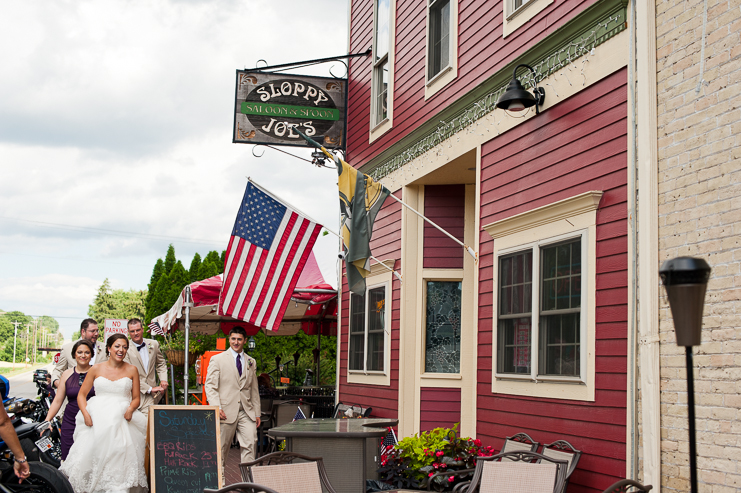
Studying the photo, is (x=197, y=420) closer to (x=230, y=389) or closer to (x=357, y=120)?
(x=230, y=389)

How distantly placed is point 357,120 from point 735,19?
8757mm

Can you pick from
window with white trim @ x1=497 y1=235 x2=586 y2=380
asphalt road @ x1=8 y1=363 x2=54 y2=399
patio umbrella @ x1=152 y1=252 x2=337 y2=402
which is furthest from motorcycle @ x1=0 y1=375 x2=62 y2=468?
asphalt road @ x1=8 y1=363 x2=54 y2=399

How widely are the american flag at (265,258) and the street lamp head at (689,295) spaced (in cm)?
728

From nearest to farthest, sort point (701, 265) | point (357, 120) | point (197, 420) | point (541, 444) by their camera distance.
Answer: point (701, 265), point (541, 444), point (197, 420), point (357, 120)

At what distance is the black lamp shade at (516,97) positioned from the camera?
721 centimetres

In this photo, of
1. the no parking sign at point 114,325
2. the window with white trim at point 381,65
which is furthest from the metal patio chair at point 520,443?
the no parking sign at point 114,325

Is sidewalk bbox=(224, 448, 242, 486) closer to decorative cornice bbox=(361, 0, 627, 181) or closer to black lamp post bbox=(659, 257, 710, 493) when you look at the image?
decorative cornice bbox=(361, 0, 627, 181)

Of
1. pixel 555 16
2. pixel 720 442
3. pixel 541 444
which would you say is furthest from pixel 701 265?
pixel 555 16

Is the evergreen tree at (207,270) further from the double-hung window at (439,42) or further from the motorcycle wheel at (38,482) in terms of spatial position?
the motorcycle wheel at (38,482)

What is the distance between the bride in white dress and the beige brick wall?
530 centimetres

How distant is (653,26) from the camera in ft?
19.1

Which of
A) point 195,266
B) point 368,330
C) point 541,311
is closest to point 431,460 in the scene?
point 541,311

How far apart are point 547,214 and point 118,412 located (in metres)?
4.92

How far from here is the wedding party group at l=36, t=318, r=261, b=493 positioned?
7.62 m
